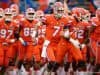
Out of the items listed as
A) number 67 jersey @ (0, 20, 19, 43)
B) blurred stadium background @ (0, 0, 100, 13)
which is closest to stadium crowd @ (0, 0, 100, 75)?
number 67 jersey @ (0, 20, 19, 43)

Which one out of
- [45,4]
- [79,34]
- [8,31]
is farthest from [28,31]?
[79,34]

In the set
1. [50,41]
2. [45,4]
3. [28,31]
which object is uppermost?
[45,4]

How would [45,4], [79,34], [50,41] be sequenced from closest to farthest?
[50,41], [79,34], [45,4]

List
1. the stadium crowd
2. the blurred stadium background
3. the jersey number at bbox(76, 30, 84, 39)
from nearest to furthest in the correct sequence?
the stadium crowd, the jersey number at bbox(76, 30, 84, 39), the blurred stadium background

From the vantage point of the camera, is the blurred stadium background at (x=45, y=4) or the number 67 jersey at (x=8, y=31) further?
the blurred stadium background at (x=45, y=4)

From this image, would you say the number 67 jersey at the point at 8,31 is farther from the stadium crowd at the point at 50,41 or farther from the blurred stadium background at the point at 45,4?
the blurred stadium background at the point at 45,4

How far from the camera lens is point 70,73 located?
11117mm

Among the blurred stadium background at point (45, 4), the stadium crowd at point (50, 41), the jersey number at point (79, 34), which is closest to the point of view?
the stadium crowd at point (50, 41)

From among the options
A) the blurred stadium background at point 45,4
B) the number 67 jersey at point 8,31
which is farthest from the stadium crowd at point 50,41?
the blurred stadium background at point 45,4

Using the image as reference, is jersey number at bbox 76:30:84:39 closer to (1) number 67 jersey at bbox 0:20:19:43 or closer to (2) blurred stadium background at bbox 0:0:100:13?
(2) blurred stadium background at bbox 0:0:100:13

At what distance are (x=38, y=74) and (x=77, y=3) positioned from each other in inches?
57.3

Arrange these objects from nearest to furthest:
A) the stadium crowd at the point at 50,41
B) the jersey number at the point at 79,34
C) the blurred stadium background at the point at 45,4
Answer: the stadium crowd at the point at 50,41, the jersey number at the point at 79,34, the blurred stadium background at the point at 45,4

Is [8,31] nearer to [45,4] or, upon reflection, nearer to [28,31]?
[28,31]

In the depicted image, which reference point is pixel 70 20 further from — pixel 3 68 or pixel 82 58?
pixel 3 68
